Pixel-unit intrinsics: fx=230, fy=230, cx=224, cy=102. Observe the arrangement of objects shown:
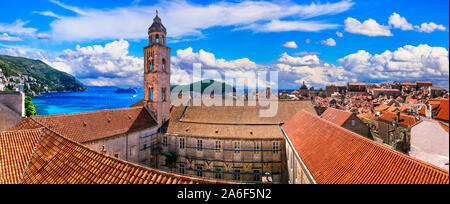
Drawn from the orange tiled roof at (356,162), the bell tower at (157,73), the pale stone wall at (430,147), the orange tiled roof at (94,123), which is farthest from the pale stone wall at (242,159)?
the pale stone wall at (430,147)

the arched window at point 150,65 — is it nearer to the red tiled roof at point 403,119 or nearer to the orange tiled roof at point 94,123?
the orange tiled roof at point 94,123

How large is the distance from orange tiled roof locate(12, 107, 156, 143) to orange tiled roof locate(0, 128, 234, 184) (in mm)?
8702

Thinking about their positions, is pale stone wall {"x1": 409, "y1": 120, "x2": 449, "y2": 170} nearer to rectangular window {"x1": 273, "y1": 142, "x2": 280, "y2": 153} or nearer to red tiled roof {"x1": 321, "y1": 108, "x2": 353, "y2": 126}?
rectangular window {"x1": 273, "y1": 142, "x2": 280, "y2": 153}

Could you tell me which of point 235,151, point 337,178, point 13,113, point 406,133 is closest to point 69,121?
point 13,113

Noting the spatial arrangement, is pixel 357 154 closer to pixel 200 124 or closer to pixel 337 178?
pixel 337 178


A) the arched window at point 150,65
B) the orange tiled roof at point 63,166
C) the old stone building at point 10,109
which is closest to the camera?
the orange tiled roof at point 63,166

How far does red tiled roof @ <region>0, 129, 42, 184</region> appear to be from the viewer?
10.0 metres

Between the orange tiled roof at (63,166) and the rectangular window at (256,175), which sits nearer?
the orange tiled roof at (63,166)

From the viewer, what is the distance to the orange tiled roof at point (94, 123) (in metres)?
22.5

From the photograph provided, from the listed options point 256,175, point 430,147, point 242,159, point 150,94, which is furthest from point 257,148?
point 430,147

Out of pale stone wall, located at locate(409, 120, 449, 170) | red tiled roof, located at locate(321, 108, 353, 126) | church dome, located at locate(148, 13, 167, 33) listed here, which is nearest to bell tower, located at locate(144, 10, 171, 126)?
church dome, located at locate(148, 13, 167, 33)

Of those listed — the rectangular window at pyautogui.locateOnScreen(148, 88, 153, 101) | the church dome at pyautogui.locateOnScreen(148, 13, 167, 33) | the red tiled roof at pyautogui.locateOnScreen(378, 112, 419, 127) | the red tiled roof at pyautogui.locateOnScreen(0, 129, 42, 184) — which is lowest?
the red tiled roof at pyautogui.locateOnScreen(378, 112, 419, 127)

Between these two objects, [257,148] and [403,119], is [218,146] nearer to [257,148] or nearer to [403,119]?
[257,148]

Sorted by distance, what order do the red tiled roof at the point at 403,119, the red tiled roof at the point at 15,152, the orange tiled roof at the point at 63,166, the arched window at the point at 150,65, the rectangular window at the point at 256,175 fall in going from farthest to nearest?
the red tiled roof at the point at 403,119, the arched window at the point at 150,65, the rectangular window at the point at 256,175, the red tiled roof at the point at 15,152, the orange tiled roof at the point at 63,166
